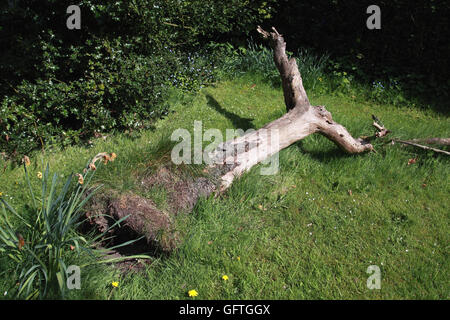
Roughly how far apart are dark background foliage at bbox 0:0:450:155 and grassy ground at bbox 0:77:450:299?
1.38 ft

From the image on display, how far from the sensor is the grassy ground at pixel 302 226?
9.91 feet

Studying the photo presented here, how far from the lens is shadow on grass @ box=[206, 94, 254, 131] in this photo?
531 cm

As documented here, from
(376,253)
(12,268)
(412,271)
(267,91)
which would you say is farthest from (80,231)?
(267,91)

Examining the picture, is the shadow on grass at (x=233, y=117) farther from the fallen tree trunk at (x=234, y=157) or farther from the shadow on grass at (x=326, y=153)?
the shadow on grass at (x=326, y=153)

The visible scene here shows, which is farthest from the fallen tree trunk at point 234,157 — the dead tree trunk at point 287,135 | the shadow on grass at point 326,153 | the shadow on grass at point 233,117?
the shadow on grass at point 233,117

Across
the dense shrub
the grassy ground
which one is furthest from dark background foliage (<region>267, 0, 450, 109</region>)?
the dense shrub

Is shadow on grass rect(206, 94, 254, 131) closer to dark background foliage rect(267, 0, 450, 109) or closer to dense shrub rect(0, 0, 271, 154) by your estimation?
dense shrub rect(0, 0, 271, 154)

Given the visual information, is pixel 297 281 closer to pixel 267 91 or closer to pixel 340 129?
pixel 340 129

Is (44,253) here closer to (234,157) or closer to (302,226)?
(234,157)

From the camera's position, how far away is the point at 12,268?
2.79m

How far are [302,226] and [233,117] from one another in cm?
236

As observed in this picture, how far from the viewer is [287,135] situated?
442cm

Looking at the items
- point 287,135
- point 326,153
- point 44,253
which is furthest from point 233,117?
point 44,253

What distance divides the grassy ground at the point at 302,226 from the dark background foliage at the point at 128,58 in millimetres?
421
